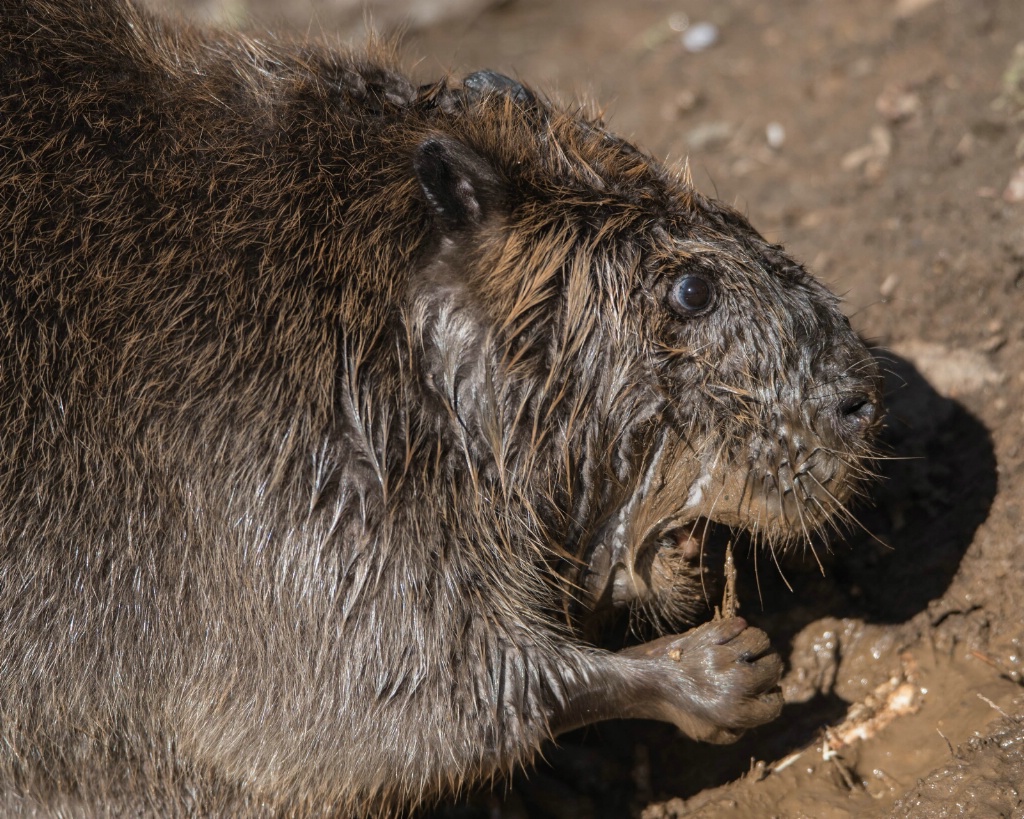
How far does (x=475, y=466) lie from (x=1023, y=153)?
205 cm

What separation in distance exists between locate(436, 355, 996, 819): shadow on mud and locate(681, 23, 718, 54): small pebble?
2.40 m

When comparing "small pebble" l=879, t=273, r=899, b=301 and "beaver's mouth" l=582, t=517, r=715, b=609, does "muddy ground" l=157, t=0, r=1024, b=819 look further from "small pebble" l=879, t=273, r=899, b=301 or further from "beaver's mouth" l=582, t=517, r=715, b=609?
"beaver's mouth" l=582, t=517, r=715, b=609

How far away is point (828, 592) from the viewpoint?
293 cm

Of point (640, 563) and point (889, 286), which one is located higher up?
point (889, 286)

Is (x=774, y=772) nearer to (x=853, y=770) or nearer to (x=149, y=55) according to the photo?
(x=853, y=770)

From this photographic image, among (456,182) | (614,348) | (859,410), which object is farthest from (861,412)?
(456,182)

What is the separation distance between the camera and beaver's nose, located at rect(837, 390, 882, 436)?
7.57 feet

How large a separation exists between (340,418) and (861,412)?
1067mm

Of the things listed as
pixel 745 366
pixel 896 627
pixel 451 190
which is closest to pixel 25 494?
pixel 451 190

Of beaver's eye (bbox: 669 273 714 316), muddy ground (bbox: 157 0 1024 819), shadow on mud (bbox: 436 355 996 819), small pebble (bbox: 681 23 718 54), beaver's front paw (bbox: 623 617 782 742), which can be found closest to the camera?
beaver's eye (bbox: 669 273 714 316)

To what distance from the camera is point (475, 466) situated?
2242mm

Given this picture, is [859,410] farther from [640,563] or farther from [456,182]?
[456,182]

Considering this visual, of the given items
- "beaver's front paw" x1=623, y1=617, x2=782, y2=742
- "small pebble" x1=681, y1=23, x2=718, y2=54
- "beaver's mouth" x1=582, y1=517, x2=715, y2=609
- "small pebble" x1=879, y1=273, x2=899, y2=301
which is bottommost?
"beaver's front paw" x1=623, y1=617, x2=782, y2=742

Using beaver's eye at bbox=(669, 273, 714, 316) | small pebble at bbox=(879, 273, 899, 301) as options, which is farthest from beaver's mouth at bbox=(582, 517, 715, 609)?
small pebble at bbox=(879, 273, 899, 301)
